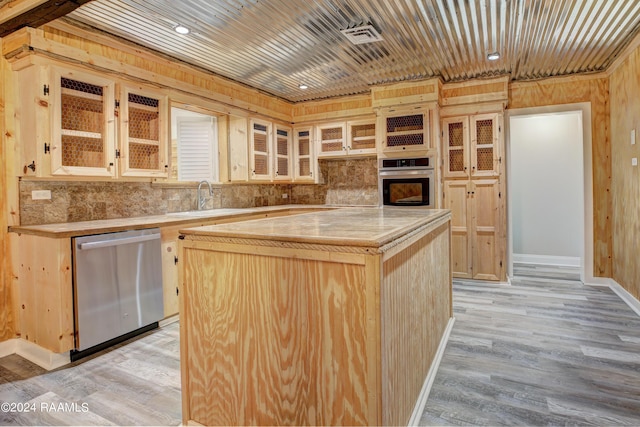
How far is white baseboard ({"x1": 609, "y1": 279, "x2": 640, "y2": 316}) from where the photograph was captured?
350cm

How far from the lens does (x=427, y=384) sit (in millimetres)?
2156

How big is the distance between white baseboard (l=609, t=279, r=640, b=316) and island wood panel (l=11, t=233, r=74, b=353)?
477cm

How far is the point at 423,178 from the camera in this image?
15.4ft

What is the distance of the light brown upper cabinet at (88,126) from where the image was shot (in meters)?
2.67

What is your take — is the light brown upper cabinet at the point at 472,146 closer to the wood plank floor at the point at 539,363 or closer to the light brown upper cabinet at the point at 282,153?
the wood plank floor at the point at 539,363

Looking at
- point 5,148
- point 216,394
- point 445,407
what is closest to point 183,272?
point 216,394

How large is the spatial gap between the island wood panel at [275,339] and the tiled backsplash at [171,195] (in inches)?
76.1

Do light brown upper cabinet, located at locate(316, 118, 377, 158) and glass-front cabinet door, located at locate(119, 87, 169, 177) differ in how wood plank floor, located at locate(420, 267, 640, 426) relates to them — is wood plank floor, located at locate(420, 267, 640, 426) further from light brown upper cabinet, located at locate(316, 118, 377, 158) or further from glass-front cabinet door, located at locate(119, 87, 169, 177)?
glass-front cabinet door, located at locate(119, 87, 169, 177)

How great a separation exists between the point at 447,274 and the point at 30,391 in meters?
2.97

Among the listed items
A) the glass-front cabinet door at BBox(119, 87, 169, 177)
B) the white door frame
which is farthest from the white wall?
the glass-front cabinet door at BBox(119, 87, 169, 177)

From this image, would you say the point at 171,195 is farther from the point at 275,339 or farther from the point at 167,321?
the point at 275,339

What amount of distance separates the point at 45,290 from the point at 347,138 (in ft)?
12.8

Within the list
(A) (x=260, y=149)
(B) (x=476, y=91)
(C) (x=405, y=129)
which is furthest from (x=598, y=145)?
(A) (x=260, y=149)

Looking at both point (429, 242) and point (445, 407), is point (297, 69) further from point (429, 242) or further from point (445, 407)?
point (445, 407)
